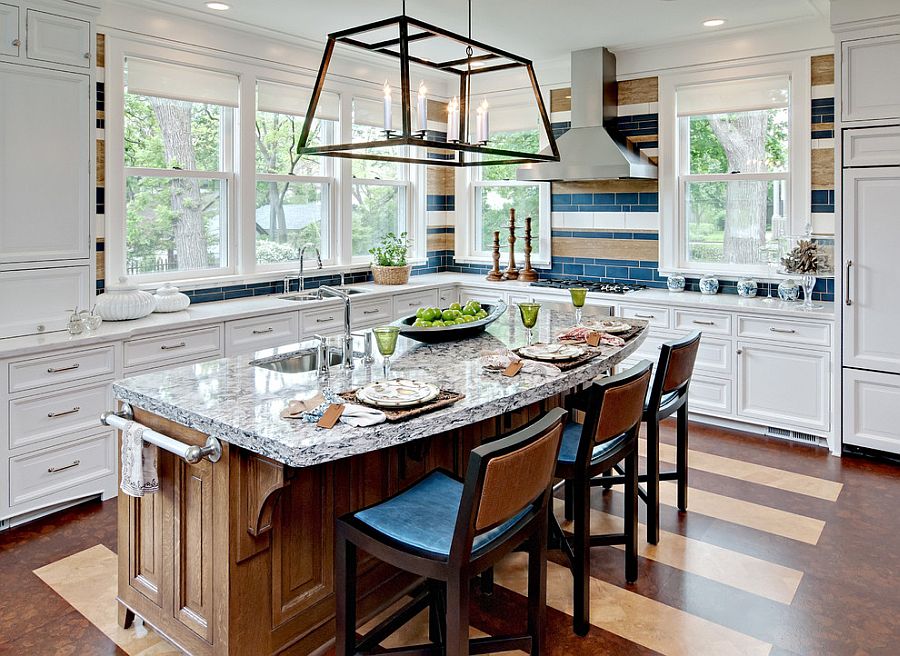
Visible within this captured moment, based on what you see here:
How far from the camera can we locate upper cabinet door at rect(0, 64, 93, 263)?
339 centimetres

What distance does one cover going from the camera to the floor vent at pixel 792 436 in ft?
15.1

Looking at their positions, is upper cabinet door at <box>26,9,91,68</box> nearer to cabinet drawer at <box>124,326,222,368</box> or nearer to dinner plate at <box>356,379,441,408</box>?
cabinet drawer at <box>124,326,222,368</box>

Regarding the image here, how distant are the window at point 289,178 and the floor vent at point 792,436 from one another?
11.9 ft

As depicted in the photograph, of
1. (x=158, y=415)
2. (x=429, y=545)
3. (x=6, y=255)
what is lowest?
(x=429, y=545)

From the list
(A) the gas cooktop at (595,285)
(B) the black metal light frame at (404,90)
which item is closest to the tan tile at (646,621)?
(B) the black metal light frame at (404,90)

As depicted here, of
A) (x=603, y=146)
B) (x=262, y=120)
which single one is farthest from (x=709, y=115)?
(x=262, y=120)

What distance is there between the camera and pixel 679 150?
549cm

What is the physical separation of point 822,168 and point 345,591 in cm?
449

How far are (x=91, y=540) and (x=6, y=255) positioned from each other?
1460 mm

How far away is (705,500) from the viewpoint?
3.65 meters

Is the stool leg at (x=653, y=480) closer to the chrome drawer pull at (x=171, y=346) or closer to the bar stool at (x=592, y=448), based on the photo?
the bar stool at (x=592, y=448)

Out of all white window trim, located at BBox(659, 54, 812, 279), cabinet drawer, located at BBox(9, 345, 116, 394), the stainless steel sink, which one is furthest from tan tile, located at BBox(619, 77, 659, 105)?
cabinet drawer, located at BBox(9, 345, 116, 394)

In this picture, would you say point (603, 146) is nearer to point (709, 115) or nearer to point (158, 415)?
point (709, 115)

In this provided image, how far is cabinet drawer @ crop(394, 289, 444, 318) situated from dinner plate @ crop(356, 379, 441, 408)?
11.1 feet
